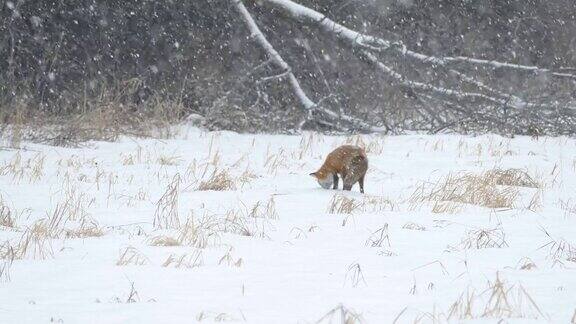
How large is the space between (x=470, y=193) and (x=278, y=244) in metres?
2.56

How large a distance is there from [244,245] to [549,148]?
7483 mm

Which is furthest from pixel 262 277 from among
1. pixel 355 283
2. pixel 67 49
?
pixel 67 49

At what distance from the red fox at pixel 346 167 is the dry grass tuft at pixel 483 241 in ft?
6.45

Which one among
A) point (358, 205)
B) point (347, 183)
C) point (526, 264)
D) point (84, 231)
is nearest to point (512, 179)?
point (347, 183)

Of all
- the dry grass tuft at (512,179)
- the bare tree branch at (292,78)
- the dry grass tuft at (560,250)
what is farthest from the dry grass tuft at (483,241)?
the bare tree branch at (292,78)

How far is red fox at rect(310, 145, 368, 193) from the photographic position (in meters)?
7.42

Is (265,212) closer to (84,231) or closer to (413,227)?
(413,227)

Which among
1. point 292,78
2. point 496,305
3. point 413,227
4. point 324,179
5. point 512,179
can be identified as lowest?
point 496,305

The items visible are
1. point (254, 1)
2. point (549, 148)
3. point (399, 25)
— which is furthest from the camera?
point (399, 25)

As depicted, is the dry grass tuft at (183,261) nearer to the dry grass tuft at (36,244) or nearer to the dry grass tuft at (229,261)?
the dry grass tuft at (229,261)

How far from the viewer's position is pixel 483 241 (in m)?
5.38

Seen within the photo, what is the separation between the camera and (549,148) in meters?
11.6

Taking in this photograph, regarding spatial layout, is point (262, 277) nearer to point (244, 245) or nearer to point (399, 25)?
point (244, 245)

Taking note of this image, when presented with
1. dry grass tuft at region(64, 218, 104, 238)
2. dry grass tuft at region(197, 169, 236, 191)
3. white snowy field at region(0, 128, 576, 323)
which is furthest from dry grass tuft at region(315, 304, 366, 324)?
dry grass tuft at region(197, 169, 236, 191)
